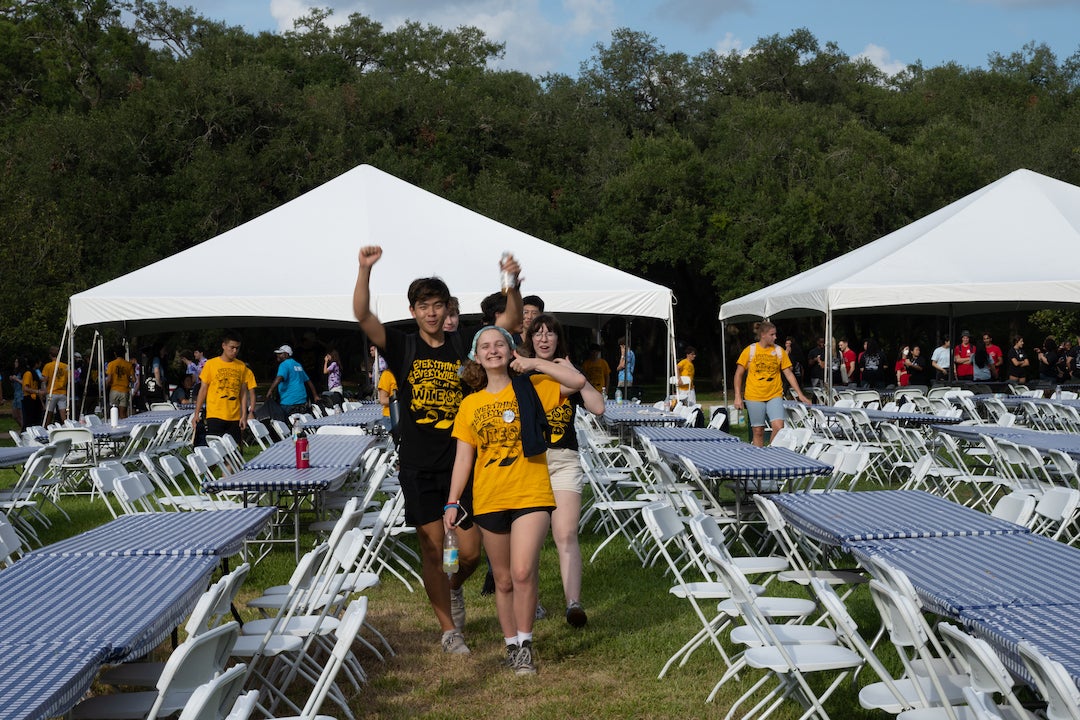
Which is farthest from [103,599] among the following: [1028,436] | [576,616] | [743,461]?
[1028,436]

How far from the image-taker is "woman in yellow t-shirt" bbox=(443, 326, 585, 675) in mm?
4902

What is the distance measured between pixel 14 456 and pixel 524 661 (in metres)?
5.97

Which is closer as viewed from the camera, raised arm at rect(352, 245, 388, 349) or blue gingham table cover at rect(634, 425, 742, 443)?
raised arm at rect(352, 245, 388, 349)

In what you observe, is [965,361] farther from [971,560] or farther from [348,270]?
A: [971,560]

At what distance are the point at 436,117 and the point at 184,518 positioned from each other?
28.8 meters

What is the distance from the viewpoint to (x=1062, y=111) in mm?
40000

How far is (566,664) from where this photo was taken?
209 inches

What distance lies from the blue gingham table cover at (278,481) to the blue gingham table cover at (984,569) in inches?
140

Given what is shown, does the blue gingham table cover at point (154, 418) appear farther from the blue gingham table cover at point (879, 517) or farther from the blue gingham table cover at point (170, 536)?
the blue gingham table cover at point (879, 517)

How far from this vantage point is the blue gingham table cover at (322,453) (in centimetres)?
793

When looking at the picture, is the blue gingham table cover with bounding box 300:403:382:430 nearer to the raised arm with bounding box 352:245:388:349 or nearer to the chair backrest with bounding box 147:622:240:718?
the raised arm with bounding box 352:245:388:349

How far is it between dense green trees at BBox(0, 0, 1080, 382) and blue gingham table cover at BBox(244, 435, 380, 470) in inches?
573

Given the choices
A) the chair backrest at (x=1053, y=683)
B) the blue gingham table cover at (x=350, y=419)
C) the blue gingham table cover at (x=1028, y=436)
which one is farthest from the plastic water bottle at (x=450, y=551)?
the blue gingham table cover at (x=350, y=419)

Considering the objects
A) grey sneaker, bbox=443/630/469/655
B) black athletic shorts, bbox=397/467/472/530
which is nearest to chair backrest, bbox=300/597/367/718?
black athletic shorts, bbox=397/467/472/530
